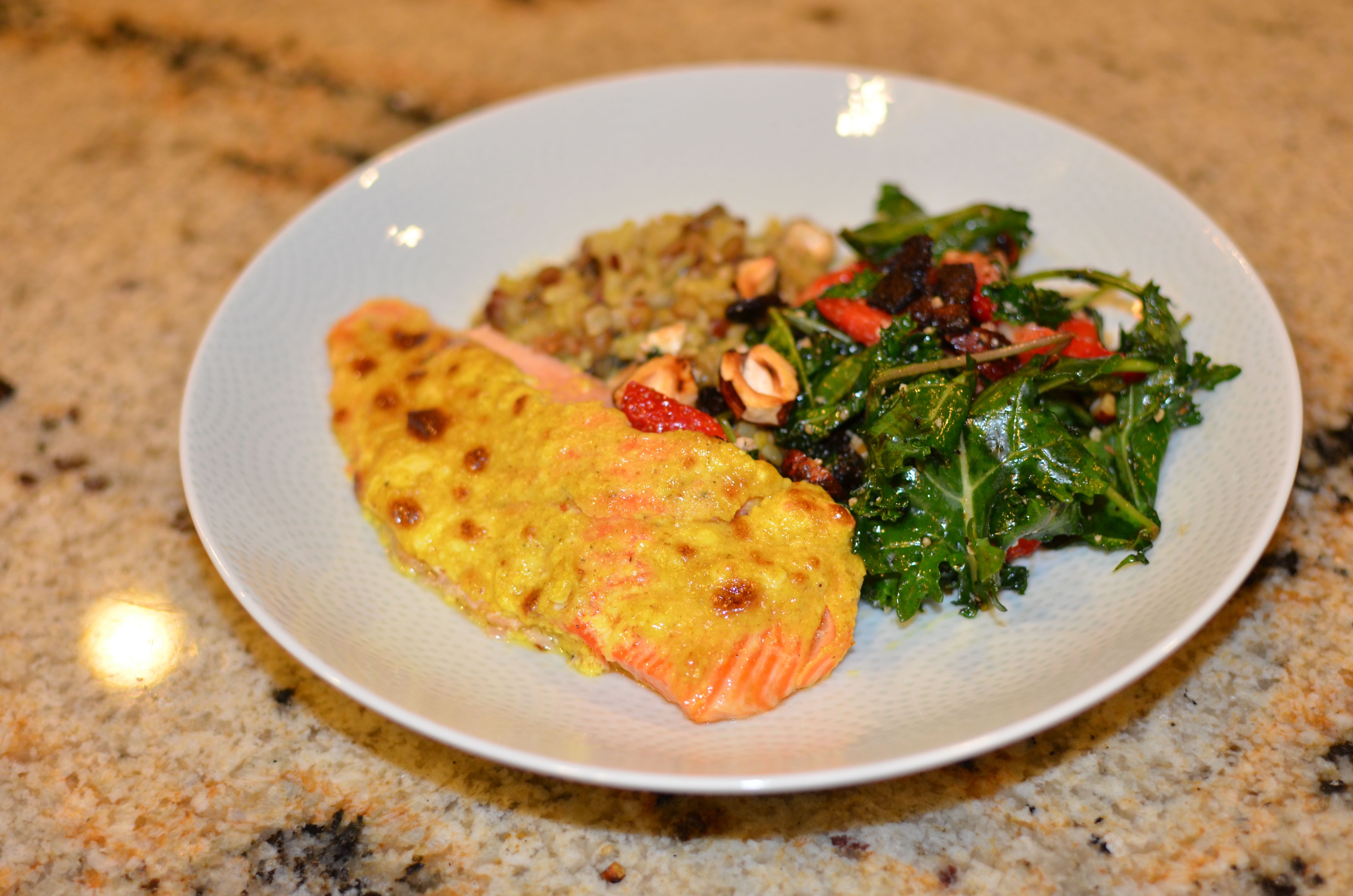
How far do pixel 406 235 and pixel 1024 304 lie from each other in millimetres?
2163

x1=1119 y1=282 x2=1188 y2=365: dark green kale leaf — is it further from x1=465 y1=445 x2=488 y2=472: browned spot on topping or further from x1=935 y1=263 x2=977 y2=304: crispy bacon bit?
x1=465 y1=445 x2=488 y2=472: browned spot on topping

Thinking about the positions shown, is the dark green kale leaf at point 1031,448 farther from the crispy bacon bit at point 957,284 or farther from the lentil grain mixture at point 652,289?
the lentil grain mixture at point 652,289

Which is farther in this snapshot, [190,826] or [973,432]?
[973,432]

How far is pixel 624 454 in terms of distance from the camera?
271cm

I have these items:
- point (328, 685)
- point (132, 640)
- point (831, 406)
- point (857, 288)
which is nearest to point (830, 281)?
point (857, 288)

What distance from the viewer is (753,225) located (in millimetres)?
3936

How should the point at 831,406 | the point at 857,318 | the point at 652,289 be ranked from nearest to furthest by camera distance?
1. the point at 831,406
2. the point at 857,318
3. the point at 652,289

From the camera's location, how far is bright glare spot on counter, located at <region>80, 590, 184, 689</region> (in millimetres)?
2814

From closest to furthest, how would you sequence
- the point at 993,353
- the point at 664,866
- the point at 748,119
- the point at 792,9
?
the point at 664,866
the point at 993,353
the point at 748,119
the point at 792,9

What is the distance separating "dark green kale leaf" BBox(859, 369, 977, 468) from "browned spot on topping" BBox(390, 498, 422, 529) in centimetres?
127

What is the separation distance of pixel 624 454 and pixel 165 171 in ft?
10.3

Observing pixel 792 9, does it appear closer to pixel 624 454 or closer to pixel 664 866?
pixel 624 454

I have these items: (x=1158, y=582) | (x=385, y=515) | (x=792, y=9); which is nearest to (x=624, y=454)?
(x=385, y=515)

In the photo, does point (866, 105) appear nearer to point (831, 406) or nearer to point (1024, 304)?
point (1024, 304)
